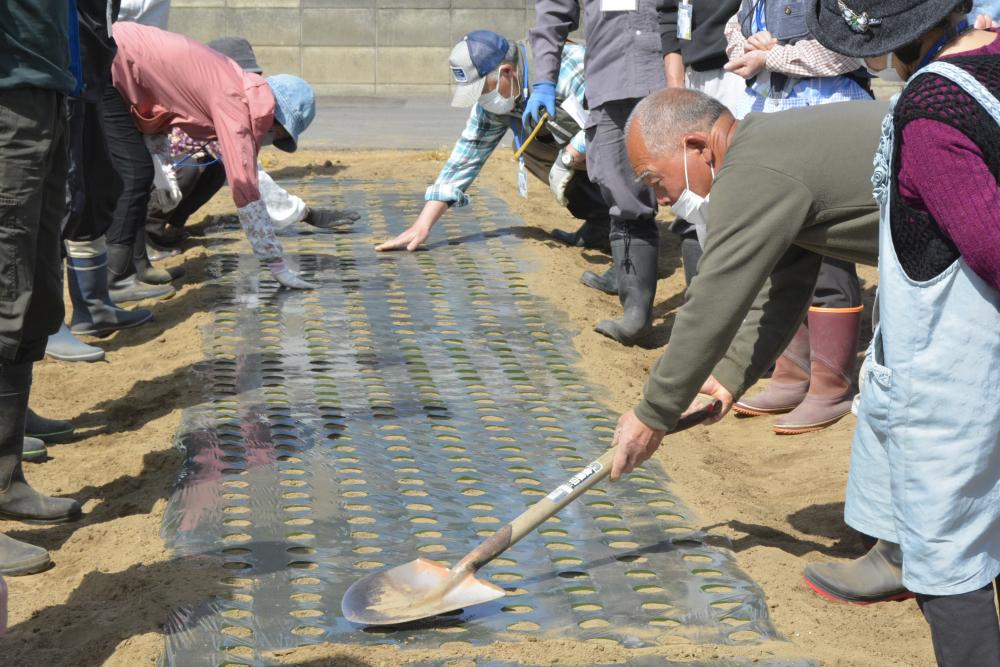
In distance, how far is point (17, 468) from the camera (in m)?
3.46

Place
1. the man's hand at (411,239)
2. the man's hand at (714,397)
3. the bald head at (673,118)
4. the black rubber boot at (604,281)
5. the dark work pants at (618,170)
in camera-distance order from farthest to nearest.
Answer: the man's hand at (411,239) < the black rubber boot at (604,281) < the dark work pants at (618,170) < the man's hand at (714,397) < the bald head at (673,118)

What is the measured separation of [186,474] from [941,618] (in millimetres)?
2169

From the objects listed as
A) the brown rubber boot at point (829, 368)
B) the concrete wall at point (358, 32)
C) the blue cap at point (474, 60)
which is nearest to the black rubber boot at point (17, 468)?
the brown rubber boot at point (829, 368)

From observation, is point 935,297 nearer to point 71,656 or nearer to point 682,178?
point 682,178

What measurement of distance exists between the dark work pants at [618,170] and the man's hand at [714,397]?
6.87ft

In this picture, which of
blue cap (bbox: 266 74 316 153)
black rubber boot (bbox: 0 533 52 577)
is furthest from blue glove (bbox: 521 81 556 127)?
black rubber boot (bbox: 0 533 52 577)

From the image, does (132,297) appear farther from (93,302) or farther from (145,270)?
(93,302)

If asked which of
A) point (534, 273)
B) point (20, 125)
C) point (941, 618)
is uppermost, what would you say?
point (20, 125)

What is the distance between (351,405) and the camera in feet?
13.9

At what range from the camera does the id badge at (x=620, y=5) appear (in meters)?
5.09

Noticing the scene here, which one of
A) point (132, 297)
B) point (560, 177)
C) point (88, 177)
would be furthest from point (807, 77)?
point (132, 297)

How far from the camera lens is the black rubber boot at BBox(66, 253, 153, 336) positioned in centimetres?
512

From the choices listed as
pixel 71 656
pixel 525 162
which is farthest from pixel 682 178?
pixel 525 162

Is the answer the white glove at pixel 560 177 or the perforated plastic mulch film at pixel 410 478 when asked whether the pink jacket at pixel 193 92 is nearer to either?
the perforated plastic mulch film at pixel 410 478
